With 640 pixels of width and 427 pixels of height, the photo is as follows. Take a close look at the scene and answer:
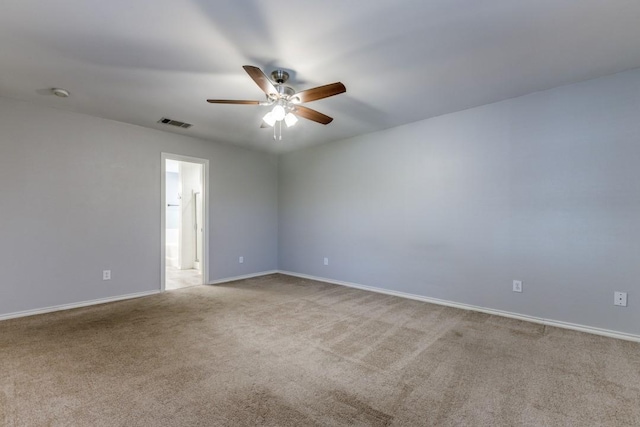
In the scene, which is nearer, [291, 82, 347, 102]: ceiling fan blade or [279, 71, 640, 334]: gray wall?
[291, 82, 347, 102]: ceiling fan blade

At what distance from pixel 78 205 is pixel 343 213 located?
3.75 metres

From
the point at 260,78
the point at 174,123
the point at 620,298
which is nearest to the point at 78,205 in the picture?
the point at 174,123

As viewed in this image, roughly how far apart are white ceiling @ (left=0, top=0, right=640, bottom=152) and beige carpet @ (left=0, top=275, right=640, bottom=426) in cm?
250

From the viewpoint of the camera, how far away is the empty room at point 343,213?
1919mm

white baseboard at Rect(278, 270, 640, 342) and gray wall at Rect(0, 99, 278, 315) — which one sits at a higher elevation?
gray wall at Rect(0, 99, 278, 315)

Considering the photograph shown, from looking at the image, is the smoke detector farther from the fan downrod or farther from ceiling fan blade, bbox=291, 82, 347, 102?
ceiling fan blade, bbox=291, 82, 347, 102

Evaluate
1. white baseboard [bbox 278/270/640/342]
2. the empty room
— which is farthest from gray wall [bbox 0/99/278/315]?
white baseboard [bbox 278/270/640/342]

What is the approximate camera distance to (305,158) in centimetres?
564

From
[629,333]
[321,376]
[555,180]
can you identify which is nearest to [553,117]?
[555,180]

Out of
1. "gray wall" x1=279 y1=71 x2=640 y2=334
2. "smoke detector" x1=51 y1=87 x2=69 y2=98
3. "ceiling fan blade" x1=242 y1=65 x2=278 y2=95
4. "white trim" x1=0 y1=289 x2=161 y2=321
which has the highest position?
"smoke detector" x1=51 y1=87 x2=69 y2=98

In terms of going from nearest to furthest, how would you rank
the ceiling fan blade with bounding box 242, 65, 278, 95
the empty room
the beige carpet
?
the beige carpet
the empty room
the ceiling fan blade with bounding box 242, 65, 278, 95

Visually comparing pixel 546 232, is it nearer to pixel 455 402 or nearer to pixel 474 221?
pixel 474 221

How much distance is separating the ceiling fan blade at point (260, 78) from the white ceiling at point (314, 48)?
24 cm

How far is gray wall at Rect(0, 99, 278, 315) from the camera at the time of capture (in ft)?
11.0
